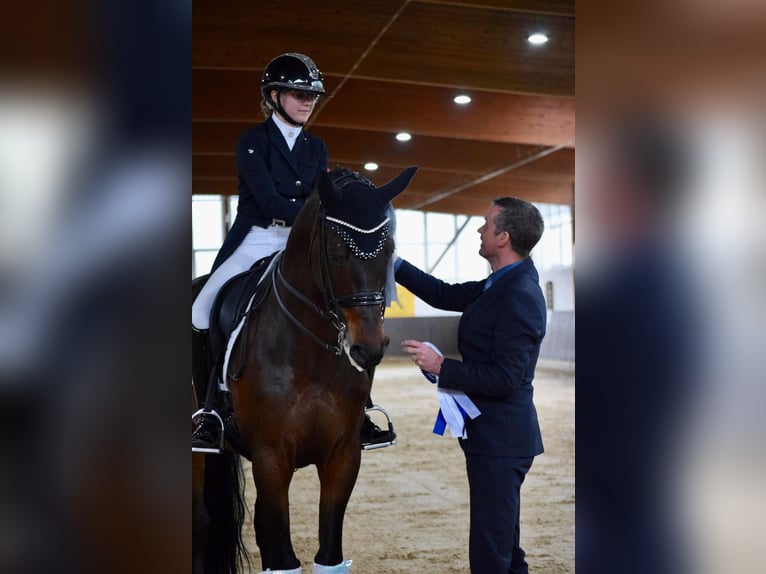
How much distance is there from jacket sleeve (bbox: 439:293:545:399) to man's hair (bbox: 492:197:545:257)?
21 centimetres

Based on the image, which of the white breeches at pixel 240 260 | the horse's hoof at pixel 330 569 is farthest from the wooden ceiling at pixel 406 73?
the horse's hoof at pixel 330 569

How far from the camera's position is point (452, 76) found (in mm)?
8172

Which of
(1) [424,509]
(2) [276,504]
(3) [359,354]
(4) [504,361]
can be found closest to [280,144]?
(3) [359,354]

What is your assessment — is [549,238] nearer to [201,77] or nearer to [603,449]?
[201,77]

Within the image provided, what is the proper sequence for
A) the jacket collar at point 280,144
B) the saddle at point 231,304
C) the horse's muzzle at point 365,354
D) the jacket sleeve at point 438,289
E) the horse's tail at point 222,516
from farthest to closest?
the horse's tail at point 222,516, the jacket sleeve at point 438,289, the jacket collar at point 280,144, the saddle at point 231,304, the horse's muzzle at point 365,354

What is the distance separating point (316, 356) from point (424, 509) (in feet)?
8.61

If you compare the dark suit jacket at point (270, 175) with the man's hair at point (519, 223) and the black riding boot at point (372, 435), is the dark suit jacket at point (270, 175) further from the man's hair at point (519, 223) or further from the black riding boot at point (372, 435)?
the black riding boot at point (372, 435)

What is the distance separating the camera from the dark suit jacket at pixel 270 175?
8.39 feet

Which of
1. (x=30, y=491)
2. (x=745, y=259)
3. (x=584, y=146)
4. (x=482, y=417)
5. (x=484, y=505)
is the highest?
(x=584, y=146)

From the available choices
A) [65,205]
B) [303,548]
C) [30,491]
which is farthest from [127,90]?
[303,548]

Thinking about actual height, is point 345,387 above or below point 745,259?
below

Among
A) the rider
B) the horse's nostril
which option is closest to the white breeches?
the rider

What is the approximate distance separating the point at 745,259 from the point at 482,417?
5.07ft

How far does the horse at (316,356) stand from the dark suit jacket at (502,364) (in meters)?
0.36
